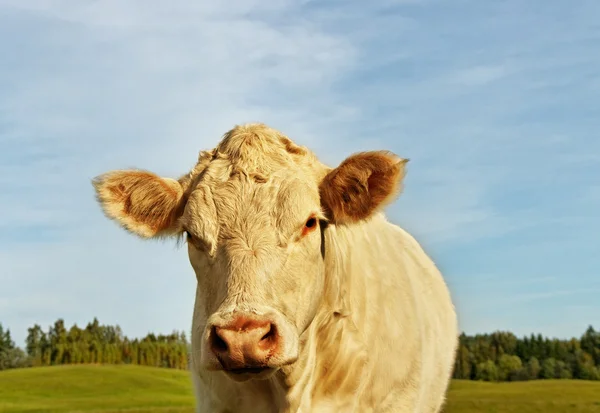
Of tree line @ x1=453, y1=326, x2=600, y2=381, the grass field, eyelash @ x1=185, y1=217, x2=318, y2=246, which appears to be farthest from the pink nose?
tree line @ x1=453, y1=326, x2=600, y2=381

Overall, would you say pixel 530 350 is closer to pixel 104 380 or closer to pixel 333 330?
pixel 104 380

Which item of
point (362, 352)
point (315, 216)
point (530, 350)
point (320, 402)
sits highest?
point (530, 350)

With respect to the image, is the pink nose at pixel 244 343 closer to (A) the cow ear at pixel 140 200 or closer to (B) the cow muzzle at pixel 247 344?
(B) the cow muzzle at pixel 247 344

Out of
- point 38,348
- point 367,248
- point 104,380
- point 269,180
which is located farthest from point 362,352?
point 38,348

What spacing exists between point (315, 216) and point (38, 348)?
114 m

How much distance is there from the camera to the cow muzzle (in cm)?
520

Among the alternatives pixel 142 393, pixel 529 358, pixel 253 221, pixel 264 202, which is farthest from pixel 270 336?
pixel 529 358

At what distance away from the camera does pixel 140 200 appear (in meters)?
6.77

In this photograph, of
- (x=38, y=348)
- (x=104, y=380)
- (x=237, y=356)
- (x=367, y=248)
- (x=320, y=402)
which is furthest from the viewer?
(x=38, y=348)

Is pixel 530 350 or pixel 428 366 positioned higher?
pixel 530 350

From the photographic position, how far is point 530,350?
86562mm

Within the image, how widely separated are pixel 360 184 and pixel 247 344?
2.07m

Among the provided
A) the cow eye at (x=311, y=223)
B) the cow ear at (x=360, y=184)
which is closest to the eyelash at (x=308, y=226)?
the cow eye at (x=311, y=223)

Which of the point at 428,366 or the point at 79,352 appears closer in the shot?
the point at 428,366
